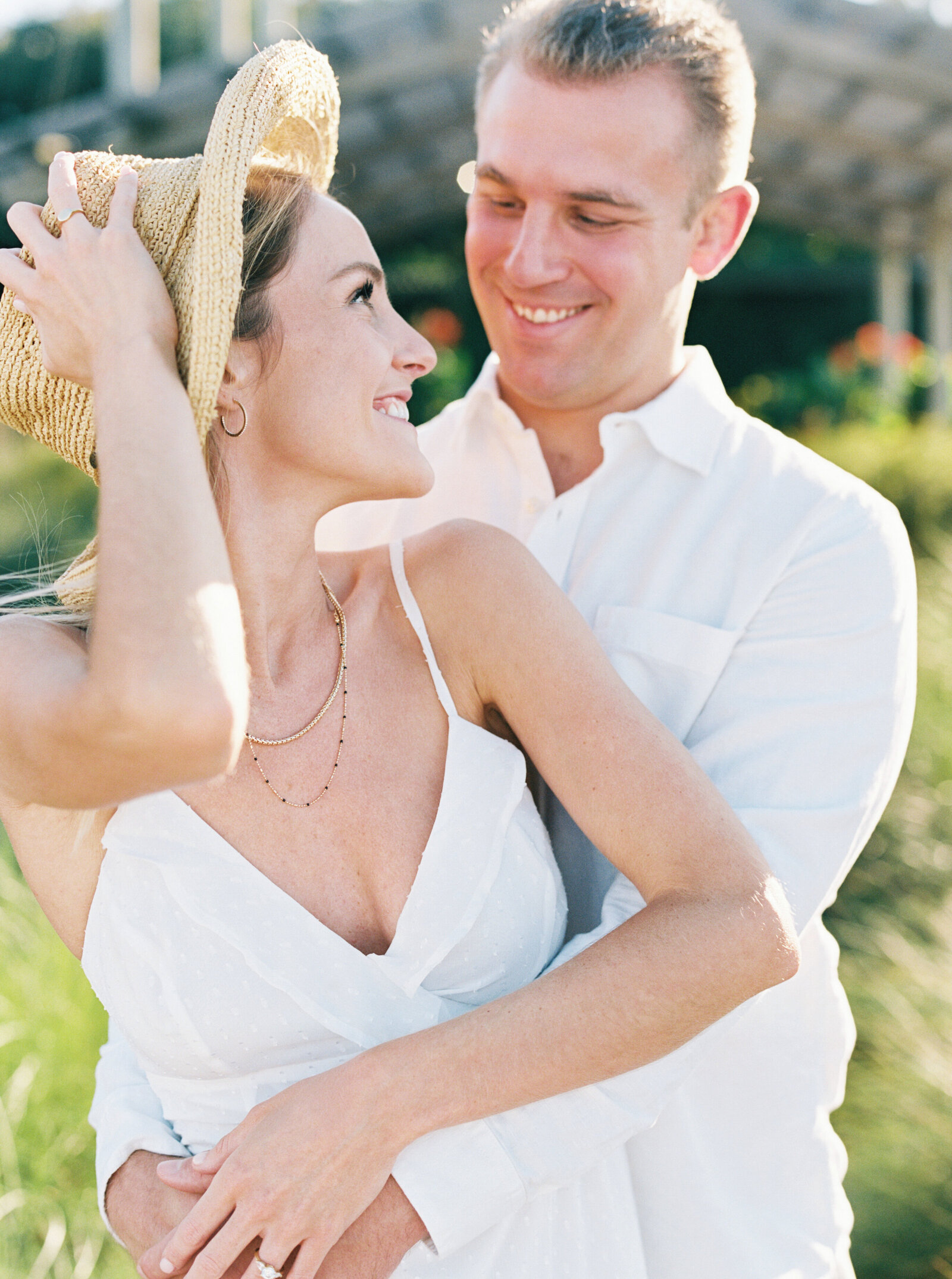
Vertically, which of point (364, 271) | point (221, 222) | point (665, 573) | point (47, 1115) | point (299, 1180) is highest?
point (221, 222)

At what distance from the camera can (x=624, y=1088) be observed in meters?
1.78

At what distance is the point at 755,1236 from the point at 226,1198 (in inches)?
38.6

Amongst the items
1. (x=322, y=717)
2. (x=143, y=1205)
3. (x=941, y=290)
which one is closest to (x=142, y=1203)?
(x=143, y=1205)

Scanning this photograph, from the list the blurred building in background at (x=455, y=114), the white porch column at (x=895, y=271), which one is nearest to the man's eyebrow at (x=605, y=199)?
the blurred building in background at (x=455, y=114)

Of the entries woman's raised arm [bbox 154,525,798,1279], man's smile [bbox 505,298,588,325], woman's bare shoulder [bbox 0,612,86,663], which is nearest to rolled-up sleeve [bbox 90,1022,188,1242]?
woman's raised arm [bbox 154,525,798,1279]

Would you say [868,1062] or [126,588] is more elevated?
[126,588]

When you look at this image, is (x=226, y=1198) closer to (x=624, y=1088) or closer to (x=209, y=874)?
(x=209, y=874)

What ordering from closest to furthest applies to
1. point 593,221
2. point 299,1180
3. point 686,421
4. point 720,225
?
point 299,1180 → point 686,421 → point 593,221 → point 720,225

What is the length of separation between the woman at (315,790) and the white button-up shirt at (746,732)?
0.52ft

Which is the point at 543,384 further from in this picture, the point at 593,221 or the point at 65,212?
the point at 65,212

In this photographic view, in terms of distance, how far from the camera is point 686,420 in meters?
2.39

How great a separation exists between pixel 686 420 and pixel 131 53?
6807 mm

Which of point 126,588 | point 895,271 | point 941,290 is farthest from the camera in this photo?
point 895,271

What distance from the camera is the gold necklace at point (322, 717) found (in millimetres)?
1897
